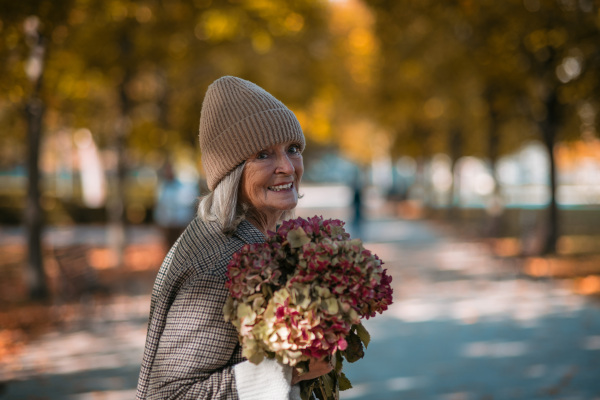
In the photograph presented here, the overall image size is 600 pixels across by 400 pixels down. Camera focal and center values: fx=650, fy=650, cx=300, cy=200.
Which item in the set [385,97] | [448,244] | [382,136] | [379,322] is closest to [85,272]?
[379,322]

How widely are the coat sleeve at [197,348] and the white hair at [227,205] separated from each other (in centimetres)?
24

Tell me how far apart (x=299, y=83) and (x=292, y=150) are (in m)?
17.4

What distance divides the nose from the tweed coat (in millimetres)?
300

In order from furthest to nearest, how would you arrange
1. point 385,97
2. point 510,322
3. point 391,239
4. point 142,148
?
point 385,97, point 391,239, point 142,148, point 510,322

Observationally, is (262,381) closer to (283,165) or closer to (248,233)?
(248,233)

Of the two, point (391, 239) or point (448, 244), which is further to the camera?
point (391, 239)

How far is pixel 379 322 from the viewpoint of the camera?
9914mm

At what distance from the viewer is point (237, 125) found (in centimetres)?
224

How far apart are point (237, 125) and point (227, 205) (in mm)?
278

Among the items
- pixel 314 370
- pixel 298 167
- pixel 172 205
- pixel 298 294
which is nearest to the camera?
pixel 298 294

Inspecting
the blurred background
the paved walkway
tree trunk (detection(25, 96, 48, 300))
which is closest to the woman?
the blurred background

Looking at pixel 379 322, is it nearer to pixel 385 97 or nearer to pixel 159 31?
pixel 159 31

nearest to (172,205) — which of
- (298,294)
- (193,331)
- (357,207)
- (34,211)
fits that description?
(34,211)

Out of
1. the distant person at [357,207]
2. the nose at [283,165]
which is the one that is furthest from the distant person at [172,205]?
the nose at [283,165]
